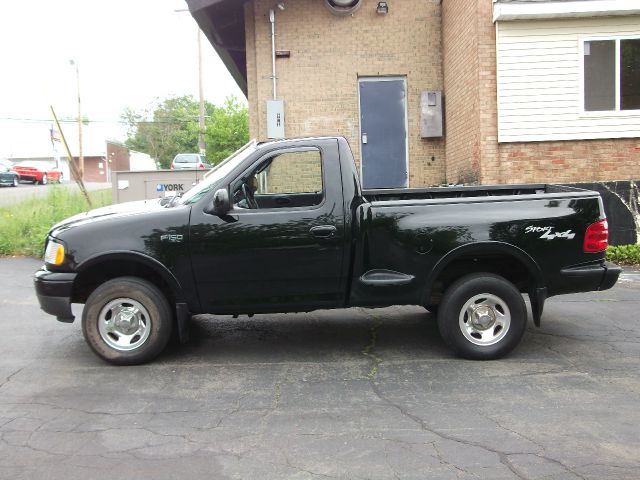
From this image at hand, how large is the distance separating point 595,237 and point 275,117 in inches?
365

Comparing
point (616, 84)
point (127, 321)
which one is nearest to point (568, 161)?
point (616, 84)

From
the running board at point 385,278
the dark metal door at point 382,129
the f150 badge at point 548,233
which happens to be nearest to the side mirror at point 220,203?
the running board at point 385,278

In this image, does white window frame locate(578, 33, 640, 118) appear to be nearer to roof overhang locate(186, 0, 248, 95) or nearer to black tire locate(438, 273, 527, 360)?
roof overhang locate(186, 0, 248, 95)

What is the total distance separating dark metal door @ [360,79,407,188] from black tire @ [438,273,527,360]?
8841 millimetres

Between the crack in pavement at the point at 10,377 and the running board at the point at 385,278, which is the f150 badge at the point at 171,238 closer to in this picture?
the running board at the point at 385,278

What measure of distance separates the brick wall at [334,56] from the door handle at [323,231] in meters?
8.85

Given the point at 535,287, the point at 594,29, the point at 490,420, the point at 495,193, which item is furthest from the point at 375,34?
the point at 490,420

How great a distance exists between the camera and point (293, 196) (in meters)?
6.45

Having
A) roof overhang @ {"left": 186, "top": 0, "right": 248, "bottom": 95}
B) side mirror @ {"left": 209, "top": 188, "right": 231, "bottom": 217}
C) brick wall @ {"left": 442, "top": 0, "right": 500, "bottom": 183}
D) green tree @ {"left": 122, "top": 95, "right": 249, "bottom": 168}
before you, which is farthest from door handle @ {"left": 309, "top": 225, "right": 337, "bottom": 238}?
green tree @ {"left": 122, "top": 95, "right": 249, "bottom": 168}

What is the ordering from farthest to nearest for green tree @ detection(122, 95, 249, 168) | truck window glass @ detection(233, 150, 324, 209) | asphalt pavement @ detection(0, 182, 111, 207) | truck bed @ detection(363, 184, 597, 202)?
1. green tree @ detection(122, 95, 249, 168)
2. asphalt pavement @ detection(0, 182, 111, 207)
3. truck bed @ detection(363, 184, 597, 202)
4. truck window glass @ detection(233, 150, 324, 209)

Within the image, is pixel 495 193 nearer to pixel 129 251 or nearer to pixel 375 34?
pixel 129 251

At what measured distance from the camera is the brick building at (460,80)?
11.4 metres

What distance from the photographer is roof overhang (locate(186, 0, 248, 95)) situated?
43.0ft

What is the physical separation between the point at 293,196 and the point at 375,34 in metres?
8.56
